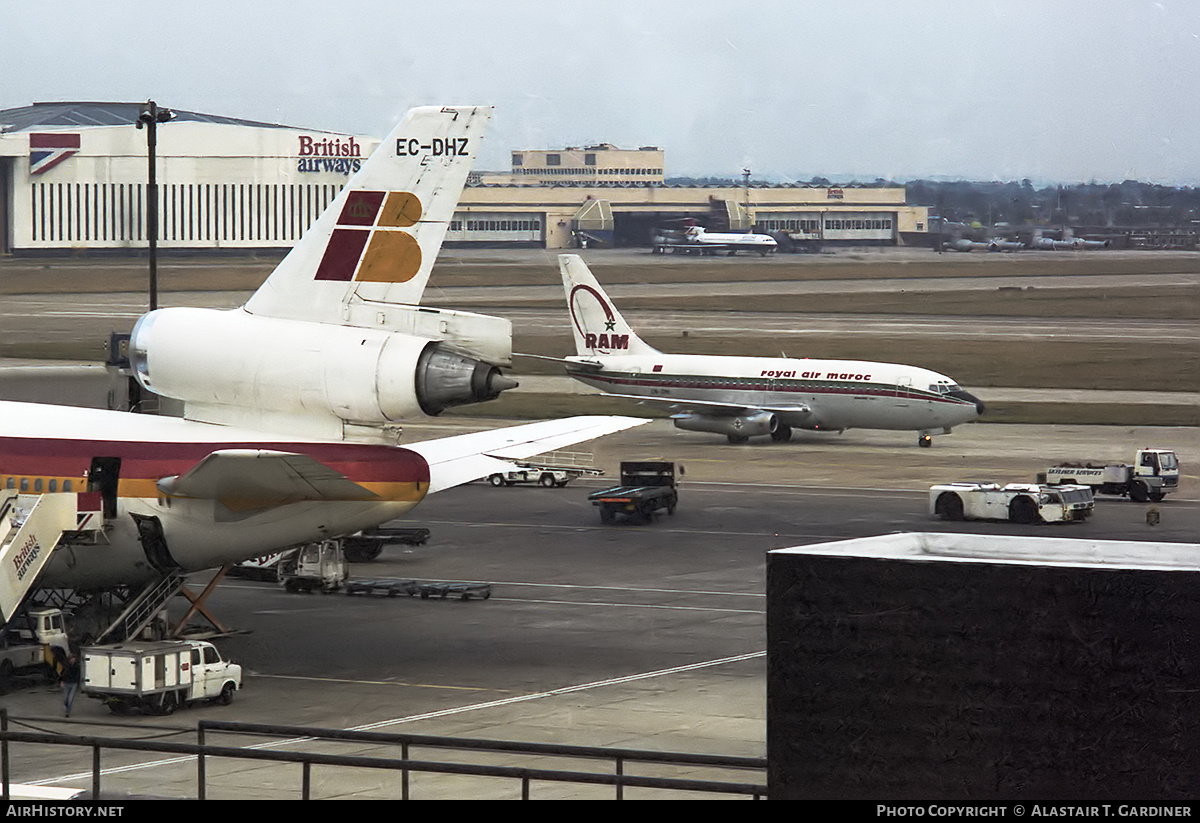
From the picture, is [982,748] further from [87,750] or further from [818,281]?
[818,281]

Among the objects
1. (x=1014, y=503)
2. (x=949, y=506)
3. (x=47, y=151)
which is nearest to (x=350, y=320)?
(x=949, y=506)

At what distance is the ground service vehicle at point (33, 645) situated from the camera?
113 feet

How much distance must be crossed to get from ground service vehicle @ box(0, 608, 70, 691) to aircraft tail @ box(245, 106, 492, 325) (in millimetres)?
8578

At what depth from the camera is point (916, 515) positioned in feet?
190

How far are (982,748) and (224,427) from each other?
2343 cm

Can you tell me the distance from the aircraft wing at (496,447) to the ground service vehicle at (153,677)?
7.08 metres

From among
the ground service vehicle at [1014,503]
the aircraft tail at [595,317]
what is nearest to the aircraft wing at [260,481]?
the ground service vehicle at [1014,503]

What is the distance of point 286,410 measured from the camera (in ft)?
107

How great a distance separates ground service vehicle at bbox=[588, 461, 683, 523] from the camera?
5659cm

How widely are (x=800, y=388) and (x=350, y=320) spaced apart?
46760 millimetres

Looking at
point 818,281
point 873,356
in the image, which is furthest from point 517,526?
point 818,281

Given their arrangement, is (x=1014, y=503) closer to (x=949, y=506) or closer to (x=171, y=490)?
(x=949, y=506)

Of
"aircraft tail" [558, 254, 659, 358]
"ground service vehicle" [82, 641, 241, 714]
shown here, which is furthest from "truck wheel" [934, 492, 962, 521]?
"ground service vehicle" [82, 641, 241, 714]

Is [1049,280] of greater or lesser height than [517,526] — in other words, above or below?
above
